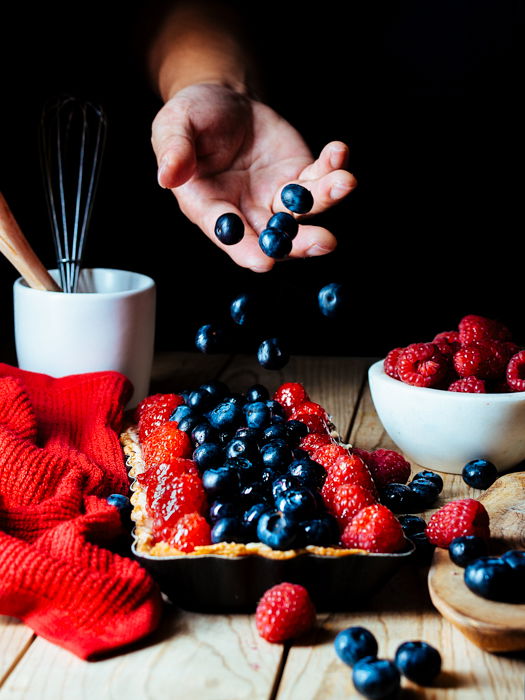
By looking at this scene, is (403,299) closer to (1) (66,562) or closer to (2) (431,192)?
(2) (431,192)

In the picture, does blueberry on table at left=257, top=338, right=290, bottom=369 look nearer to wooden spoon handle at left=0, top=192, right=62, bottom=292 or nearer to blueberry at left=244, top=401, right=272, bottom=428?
blueberry at left=244, top=401, right=272, bottom=428

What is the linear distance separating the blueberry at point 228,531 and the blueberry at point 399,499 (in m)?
0.27

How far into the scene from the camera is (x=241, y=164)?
144cm

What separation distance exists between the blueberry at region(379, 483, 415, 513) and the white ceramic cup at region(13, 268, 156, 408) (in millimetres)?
556

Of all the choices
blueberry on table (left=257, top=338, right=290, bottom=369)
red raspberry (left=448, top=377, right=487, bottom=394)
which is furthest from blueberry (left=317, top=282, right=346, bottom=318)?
red raspberry (left=448, top=377, right=487, bottom=394)

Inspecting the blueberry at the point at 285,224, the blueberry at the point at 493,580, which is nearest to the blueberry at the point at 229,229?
the blueberry at the point at 285,224

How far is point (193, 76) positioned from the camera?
60.4 inches

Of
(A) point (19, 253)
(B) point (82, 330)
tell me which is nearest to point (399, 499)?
(B) point (82, 330)

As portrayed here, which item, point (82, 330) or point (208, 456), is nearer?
point (208, 456)

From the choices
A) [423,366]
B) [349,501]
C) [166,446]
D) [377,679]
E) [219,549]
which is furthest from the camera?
[423,366]

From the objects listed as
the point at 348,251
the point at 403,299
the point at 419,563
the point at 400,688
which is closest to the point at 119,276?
the point at 348,251

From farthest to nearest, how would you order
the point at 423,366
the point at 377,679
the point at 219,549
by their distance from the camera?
the point at 423,366, the point at 219,549, the point at 377,679

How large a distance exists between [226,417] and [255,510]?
25cm

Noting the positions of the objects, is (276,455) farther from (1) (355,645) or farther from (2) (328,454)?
(1) (355,645)
